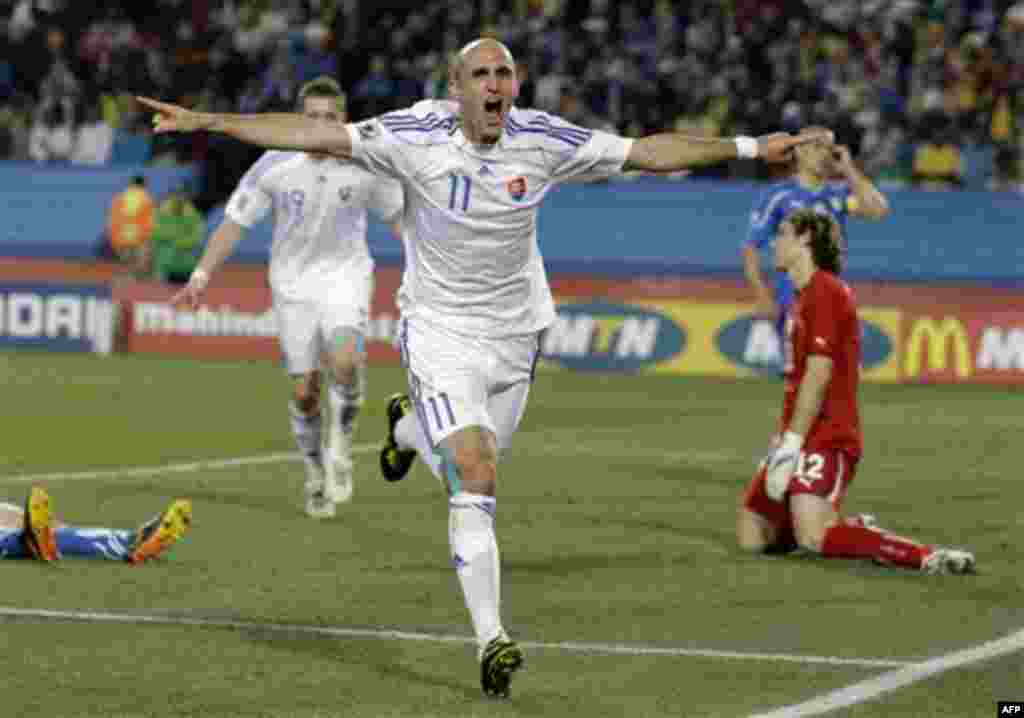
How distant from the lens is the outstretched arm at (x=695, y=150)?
953 centimetres

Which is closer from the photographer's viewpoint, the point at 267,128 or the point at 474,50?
the point at 267,128

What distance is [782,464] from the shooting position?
11.4 meters

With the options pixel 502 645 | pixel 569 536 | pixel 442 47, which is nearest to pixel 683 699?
pixel 502 645

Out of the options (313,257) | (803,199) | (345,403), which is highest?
(803,199)

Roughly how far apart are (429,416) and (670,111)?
2398 centimetres

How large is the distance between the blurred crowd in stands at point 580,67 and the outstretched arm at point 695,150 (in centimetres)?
2163

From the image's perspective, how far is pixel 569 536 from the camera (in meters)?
13.0

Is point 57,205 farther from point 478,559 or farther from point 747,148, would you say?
point 478,559

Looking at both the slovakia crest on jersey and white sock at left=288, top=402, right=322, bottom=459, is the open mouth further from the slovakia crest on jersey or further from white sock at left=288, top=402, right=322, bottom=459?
white sock at left=288, top=402, right=322, bottom=459

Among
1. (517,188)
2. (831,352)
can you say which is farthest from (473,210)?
(831,352)

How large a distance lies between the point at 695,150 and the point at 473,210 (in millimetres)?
914

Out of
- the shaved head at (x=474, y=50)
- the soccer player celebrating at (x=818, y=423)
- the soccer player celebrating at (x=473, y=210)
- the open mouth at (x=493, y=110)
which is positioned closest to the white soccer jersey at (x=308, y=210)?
the soccer player celebrating at (x=818, y=423)

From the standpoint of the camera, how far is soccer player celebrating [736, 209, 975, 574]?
11.8 m

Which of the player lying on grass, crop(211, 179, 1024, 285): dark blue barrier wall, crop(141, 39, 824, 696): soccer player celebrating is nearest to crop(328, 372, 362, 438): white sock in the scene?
the player lying on grass
